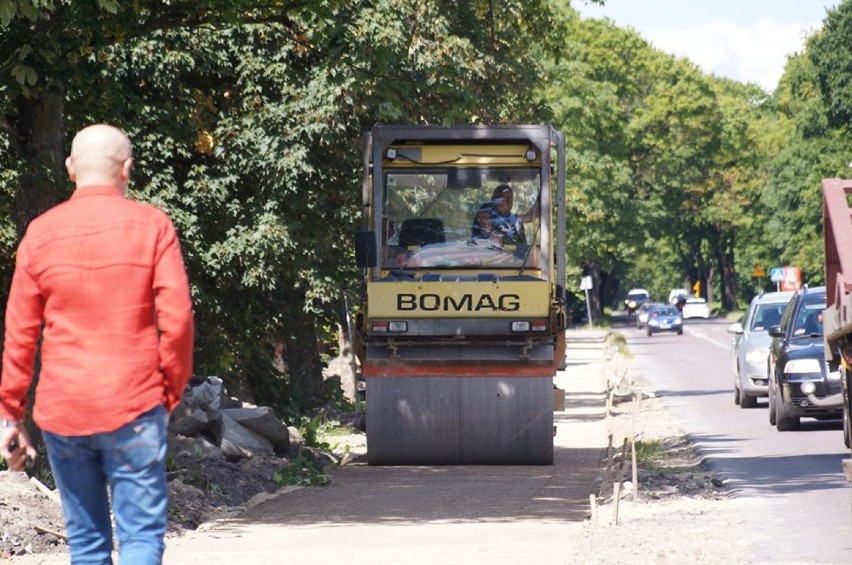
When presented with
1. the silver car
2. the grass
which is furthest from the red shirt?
the grass

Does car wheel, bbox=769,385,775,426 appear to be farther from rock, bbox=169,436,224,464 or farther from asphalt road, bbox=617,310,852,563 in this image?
rock, bbox=169,436,224,464

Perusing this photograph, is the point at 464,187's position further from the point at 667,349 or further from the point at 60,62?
the point at 667,349

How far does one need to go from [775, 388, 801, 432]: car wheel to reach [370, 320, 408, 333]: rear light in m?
5.87

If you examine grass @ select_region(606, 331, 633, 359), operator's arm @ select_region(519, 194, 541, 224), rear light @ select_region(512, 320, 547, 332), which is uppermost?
operator's arm @ select_region(519, 194, 541, 224)

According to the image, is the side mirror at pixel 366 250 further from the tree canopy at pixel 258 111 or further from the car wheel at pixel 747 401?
the car wheel at pixel 747 401

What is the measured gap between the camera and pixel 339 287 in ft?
77.6

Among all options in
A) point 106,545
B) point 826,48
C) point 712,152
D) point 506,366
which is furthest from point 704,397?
point 712,152

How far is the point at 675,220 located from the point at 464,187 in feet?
280

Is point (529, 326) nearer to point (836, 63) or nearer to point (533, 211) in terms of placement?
point (533, 211)

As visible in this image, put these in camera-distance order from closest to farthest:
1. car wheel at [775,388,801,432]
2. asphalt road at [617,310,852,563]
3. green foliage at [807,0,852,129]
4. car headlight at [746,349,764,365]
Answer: asphalt road at [617,310,852,563], car wheel at [775,388,801,432], car headlight at [746,349,764,365], green foliage at [807,0,852,129]

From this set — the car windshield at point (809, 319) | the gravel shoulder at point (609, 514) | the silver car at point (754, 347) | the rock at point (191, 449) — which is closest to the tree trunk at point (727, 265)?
the silver car at point (754, 347)

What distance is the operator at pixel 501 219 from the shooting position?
18.4 m

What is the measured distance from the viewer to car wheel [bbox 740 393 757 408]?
1067 inches

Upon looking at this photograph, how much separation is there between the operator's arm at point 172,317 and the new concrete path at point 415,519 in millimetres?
4587
